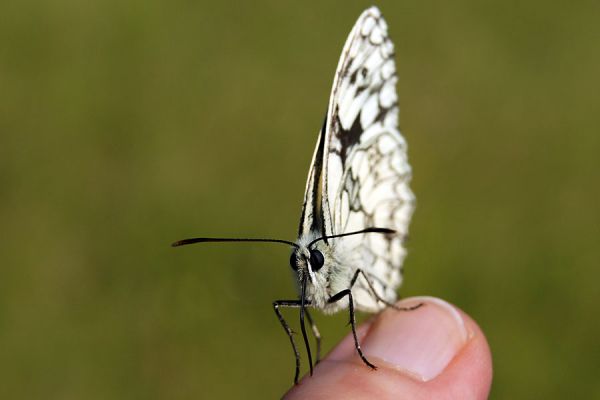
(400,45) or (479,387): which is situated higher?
(400,45)

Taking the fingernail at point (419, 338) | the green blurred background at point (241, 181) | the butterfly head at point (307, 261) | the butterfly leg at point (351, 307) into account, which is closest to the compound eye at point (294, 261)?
the butterfly head at point (307, 261)

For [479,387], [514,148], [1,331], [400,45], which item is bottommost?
[1,331]

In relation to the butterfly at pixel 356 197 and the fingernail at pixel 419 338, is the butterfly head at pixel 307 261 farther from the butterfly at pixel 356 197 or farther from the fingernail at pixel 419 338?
the fingernail at pixel 419 338

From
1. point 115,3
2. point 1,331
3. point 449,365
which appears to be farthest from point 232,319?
point 115,3

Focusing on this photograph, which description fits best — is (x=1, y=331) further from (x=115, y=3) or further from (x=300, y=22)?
(x=300, y=22)

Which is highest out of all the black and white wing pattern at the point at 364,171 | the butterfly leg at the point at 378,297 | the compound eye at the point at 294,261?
the black and white wing pattern at the point at 364,171

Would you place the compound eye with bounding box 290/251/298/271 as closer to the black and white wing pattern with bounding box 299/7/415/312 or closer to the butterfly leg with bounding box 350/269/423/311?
the black and white wing pattern with bounding box 299/7/415/312

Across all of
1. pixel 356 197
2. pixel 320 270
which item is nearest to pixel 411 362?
pixel 320 270
